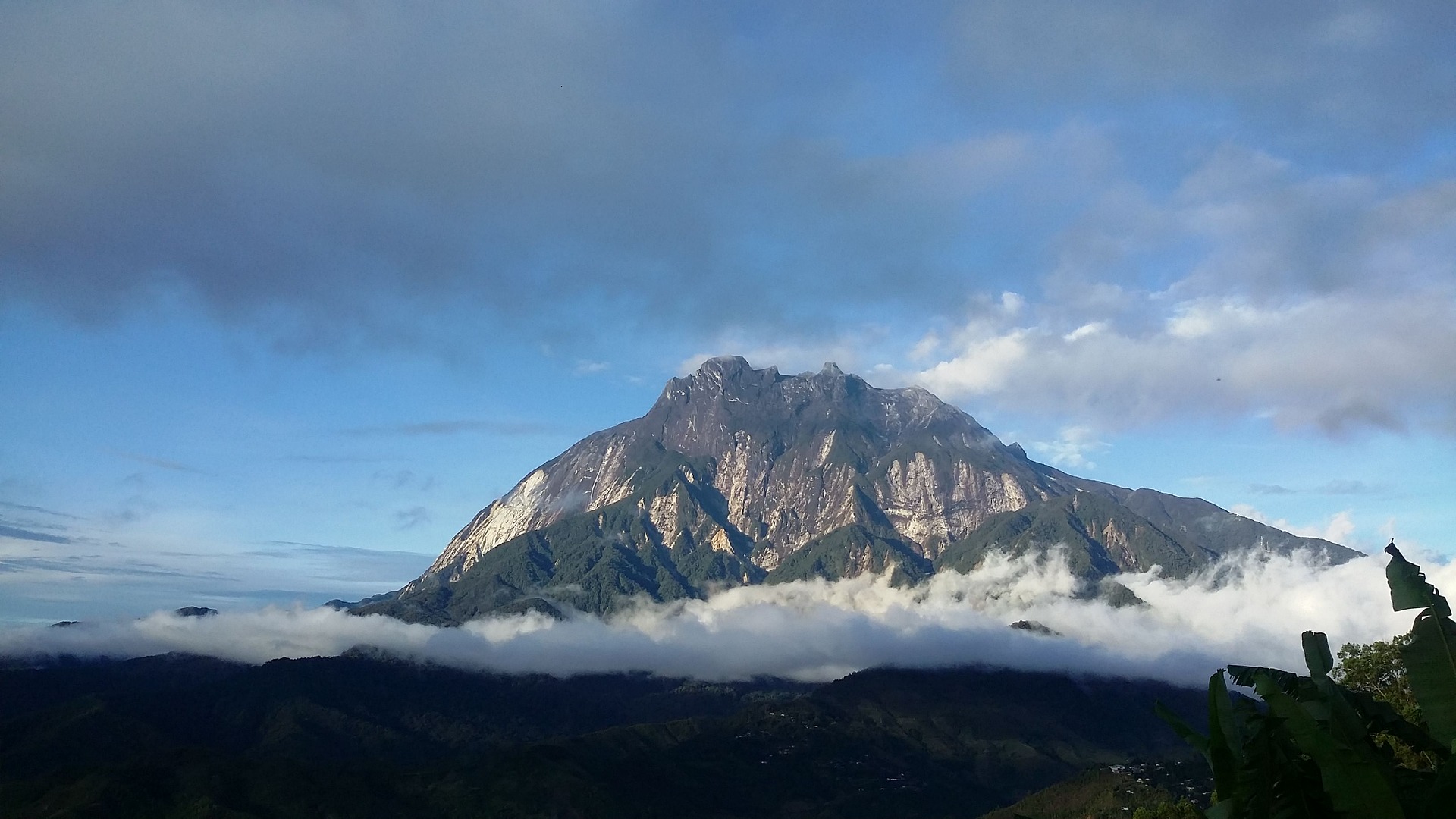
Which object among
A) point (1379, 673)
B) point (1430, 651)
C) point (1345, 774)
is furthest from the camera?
point (1379, 673)

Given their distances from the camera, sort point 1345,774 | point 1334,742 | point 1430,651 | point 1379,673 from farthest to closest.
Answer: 1. point 1379,673
2. point 1430,651
3. point 1345,774
4. point 1334,742

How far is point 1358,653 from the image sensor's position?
97.6 m

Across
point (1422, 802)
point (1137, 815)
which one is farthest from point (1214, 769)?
point (1137, 815)

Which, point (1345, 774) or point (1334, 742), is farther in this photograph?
point (1345, 774)

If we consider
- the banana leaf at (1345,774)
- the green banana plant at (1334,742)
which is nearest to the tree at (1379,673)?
the green banana plant at (1334,742)

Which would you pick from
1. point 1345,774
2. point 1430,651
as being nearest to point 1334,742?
point 1345,774

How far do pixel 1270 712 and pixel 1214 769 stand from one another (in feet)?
4.44

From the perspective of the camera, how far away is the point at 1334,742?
17.2 metres

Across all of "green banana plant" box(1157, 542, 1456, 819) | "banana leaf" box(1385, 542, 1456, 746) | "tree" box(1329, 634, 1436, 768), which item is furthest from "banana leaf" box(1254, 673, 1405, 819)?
"tree" box(1329, 634, 1436, 768)

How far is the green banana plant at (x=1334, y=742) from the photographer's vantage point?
56.9 ft

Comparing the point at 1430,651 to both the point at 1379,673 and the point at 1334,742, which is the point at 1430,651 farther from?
the point at 1379,673

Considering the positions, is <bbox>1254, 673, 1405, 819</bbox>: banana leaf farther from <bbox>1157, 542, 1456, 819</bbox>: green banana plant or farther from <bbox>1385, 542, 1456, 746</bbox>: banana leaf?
<bbox>1385, 542, 1456, 746</bbox>: banana leaf

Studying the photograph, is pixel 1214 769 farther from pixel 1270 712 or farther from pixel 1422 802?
pixel 1422 802

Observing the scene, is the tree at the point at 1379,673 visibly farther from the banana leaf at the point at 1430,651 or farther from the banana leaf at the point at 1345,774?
the banana leaf at the point at 1345,774
